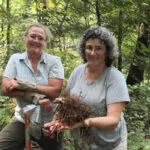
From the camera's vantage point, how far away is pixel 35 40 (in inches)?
126

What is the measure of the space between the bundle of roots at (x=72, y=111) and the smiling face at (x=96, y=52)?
0.38 m

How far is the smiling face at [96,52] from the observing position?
8.53ft

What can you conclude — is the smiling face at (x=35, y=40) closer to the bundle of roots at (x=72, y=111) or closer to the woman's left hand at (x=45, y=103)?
the woman's left hand at (x=45, y=103)

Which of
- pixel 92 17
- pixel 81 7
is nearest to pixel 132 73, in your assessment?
pixel 92 17

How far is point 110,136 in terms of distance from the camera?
103 inches

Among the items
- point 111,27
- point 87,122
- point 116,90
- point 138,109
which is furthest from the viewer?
point 111,27

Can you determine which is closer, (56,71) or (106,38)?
(106,38)

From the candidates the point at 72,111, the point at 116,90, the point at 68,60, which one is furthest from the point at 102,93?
the point at 68,60

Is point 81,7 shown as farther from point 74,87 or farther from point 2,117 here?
point 74,87

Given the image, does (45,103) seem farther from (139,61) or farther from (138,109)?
(139,61)

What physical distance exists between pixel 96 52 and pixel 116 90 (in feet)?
1.26

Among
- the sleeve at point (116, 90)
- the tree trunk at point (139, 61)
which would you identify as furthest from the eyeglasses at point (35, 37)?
the tree trunk at point (139, 61)

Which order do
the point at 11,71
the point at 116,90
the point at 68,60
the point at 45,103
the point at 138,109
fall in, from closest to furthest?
1. the point at 116,90
2. the point at 45,103
3. the point at 11,71
4. the point at 138,109
5. the point at 68,60

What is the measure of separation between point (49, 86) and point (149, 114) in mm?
4771
